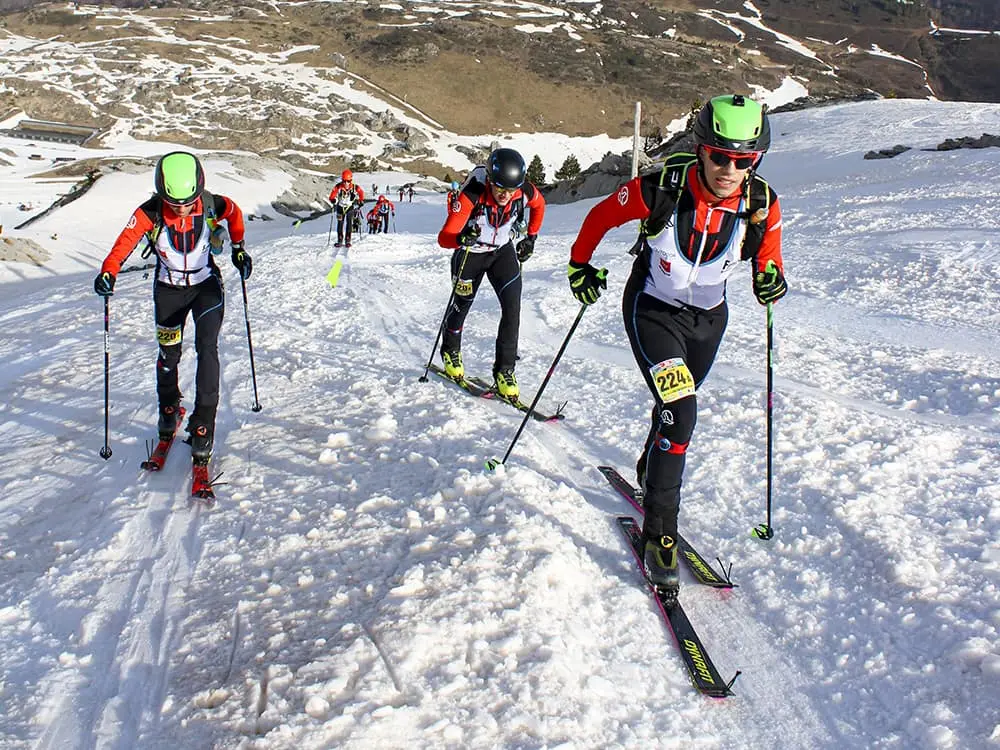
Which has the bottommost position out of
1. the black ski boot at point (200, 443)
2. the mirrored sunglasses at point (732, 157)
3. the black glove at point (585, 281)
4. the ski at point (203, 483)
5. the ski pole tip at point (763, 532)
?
the ski at point (203, 483)

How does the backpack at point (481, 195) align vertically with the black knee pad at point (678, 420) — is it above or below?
above

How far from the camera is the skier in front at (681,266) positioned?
4.08 meters

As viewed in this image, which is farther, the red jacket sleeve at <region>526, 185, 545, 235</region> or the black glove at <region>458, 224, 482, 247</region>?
the red jacket sleeve at <region>526, 185, 545, 235</region>

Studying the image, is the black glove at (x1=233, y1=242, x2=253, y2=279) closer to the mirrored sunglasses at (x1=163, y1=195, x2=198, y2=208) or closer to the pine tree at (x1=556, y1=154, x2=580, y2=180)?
the mirrored sunglasses at (x1=163, y1=195, x2=198, y2=208)

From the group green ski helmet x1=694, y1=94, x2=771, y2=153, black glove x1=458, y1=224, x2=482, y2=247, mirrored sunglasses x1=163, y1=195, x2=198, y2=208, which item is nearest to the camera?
green ski helmet x1=694, y1=94, x2=771, y2=153

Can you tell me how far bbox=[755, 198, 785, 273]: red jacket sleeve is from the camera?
4.26m

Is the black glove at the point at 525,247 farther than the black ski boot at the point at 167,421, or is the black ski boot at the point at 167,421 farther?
the black glove at the point at 525,247

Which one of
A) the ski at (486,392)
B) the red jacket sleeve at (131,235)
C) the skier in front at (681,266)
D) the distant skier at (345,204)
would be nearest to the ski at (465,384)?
the ski at (486,392)

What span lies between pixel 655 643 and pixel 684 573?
80cm

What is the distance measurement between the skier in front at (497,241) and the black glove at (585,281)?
2.57m

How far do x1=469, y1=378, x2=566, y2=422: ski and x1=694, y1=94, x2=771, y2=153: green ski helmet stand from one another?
3537 mm

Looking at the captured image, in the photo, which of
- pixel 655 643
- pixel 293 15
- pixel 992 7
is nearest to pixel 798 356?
pixel 655 643

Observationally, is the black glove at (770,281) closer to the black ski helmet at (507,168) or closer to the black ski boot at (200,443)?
the black ski helmet at (507,168)

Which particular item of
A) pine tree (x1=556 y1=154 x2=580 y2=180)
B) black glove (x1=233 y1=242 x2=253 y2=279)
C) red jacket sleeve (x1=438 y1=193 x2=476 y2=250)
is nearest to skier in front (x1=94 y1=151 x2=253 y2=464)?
black glove (x1=233 y1=242 x2=253 y2=279)
